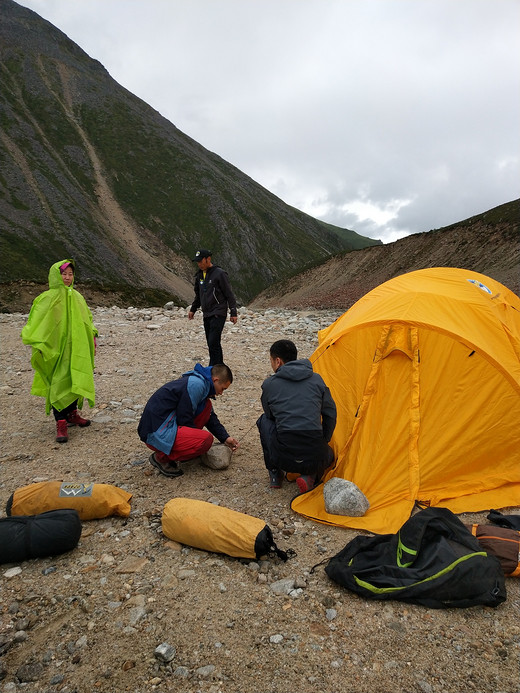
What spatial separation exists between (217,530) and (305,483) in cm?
133

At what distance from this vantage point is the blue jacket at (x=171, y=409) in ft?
17.7

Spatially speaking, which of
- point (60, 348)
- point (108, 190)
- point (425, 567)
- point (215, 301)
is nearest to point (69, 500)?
point (60, 348)

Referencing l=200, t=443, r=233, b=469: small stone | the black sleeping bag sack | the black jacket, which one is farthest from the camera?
the black jacket

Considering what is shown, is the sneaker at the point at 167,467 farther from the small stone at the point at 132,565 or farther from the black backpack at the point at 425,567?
the black backpack at the point at 425,567

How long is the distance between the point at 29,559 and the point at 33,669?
1243mm

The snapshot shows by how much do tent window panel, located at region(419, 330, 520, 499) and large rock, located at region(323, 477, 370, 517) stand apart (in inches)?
32.4

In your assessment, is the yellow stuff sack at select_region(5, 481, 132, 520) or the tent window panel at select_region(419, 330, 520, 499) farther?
the tent window panel at select_region(419, 330, 520, 499)

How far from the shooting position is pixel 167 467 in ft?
18.5

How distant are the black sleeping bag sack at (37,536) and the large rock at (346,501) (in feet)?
8.02

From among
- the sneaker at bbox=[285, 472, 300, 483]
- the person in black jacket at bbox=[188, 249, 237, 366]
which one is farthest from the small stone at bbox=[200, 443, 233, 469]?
the person in black jacket at bbox=[188, 249, 237, 366]

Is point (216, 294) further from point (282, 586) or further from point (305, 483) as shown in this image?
point (282, 586)

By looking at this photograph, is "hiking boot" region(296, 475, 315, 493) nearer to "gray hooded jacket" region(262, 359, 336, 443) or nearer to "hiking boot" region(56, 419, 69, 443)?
"gray hooded jacket" region(262, 359, 336, 443)

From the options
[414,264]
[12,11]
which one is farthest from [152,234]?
[12,11]

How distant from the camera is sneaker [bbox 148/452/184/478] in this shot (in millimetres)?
5580
